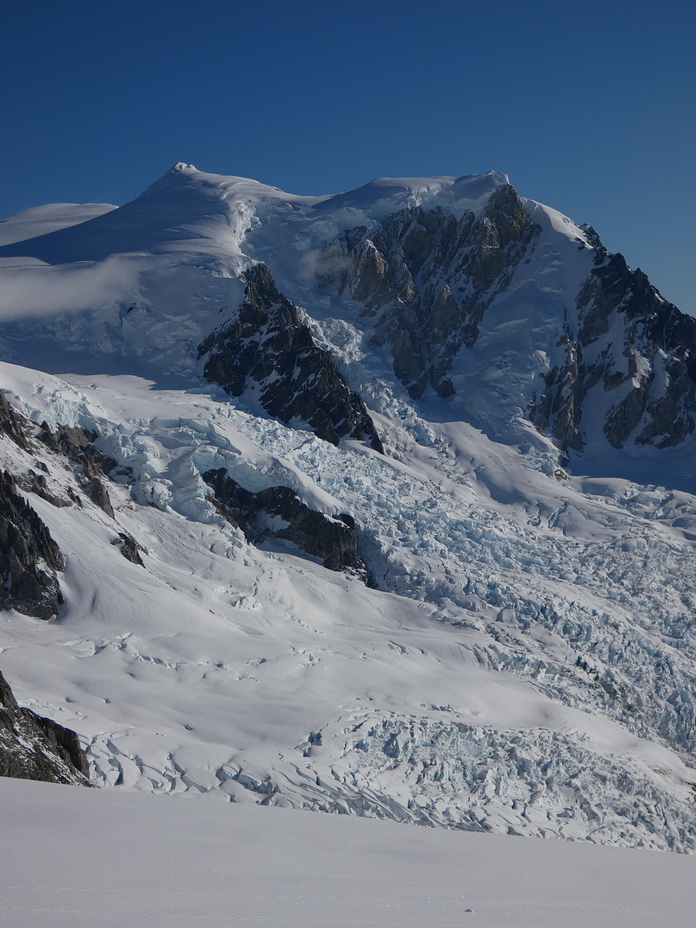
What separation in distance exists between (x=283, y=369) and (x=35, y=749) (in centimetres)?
5346

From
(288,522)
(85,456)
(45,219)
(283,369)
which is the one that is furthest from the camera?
(45,219)

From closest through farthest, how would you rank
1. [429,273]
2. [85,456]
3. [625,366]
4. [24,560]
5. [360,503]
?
1. [24,560]
2. [85,456]
3. [360,503]
4. [625,366]
5. [429,273]

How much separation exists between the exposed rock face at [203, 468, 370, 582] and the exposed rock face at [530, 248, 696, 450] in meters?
30.5

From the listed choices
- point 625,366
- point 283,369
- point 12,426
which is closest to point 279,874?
point 12,426

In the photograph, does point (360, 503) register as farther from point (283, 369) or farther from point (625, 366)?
point (625, 366)

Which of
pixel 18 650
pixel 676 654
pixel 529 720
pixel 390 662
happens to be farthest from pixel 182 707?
pixel 676 654

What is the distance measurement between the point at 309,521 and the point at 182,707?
70.3 ft

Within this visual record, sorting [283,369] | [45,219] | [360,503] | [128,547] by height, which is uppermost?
[45,219]

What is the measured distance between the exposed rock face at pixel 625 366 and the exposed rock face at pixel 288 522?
99.9ft

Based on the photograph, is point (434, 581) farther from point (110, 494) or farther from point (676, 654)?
point (110, 494)

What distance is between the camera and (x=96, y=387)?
61500 mm

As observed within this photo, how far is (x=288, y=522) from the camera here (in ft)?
178

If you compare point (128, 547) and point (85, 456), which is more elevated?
point (85, 456)

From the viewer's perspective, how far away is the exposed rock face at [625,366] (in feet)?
261
